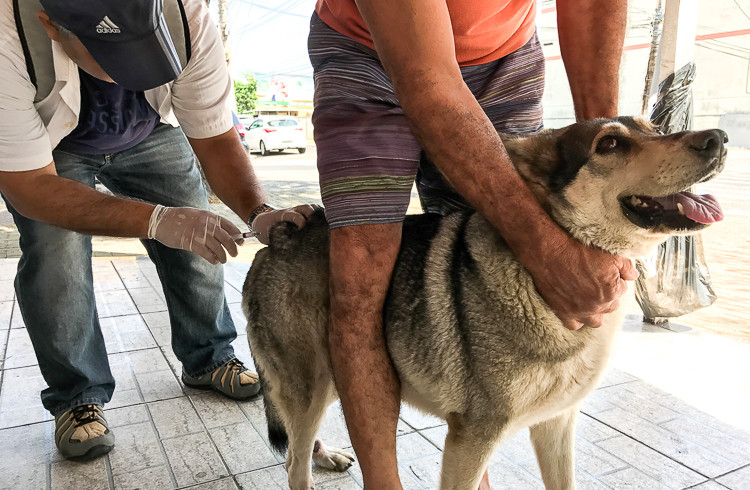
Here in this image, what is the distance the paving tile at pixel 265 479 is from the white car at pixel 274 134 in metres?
24.8

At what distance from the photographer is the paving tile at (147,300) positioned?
5.29 m

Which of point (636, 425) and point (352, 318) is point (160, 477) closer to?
point (352, 318)

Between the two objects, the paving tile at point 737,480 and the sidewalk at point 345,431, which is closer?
the paving tile at point 737,480

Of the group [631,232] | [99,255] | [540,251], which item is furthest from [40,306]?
[99,255]

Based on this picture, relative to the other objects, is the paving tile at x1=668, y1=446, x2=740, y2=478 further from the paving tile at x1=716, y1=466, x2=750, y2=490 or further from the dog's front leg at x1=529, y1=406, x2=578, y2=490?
the dog's front leg at x1=529, y1=406, x2=578, y2=490

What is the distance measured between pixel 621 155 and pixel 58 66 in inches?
98.2

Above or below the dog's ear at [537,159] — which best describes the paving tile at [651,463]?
below

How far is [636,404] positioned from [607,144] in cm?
228

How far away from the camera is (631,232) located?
1713 millimetres

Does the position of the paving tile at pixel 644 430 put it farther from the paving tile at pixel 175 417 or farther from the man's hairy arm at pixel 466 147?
the paving tile at pixel 175 417

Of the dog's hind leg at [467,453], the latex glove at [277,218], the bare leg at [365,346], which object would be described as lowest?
the dog's hind leg at [467,453]

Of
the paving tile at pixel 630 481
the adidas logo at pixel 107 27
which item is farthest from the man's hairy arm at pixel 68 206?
the paving tile at pixel 630 481

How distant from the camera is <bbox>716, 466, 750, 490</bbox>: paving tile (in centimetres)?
260

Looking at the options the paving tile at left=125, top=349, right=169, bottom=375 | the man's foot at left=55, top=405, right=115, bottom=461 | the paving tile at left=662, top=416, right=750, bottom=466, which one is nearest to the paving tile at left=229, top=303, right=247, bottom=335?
the paving tile at left=125, top=349, right=169, bottom=375
